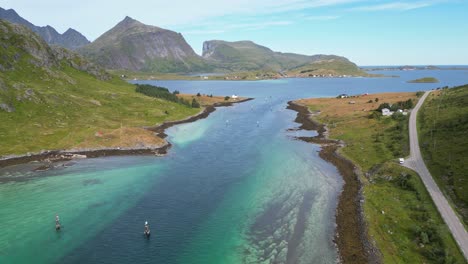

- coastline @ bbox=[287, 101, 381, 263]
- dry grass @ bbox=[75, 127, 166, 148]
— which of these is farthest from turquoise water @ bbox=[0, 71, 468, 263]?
dry grass @ bbox=[75, 127, 166, 148]

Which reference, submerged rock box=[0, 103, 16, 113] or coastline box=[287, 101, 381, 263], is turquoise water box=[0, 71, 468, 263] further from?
submerged rock box=[0, 103, 16, 113]

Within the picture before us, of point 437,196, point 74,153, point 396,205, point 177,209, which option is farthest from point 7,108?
point 437,196

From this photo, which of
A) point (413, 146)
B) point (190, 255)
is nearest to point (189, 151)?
point (190, 255)

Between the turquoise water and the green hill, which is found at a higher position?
the green hill

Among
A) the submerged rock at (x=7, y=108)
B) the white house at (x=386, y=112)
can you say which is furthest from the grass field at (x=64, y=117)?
the white house at (x=386, y=112)

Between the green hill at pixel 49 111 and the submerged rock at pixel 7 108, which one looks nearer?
the green hill at pixel 49 111

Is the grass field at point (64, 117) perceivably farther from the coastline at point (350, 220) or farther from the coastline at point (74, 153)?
the coastline at point (350, 220)
